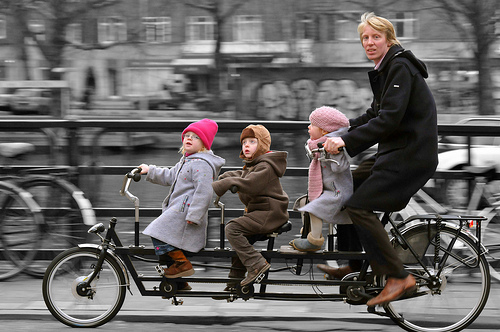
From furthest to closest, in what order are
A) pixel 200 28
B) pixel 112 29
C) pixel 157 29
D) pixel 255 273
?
pixel 112 29, pixel 157 29, pixel 200 28, pixel 255 273

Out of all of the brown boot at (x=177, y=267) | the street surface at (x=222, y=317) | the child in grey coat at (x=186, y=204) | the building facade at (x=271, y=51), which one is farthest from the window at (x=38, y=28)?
the brown boot at (x=177, y=267)

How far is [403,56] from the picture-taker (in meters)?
3.78

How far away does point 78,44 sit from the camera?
15.6 m

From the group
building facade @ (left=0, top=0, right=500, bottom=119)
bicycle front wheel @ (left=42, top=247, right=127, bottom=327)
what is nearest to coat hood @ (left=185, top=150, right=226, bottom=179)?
bicycle front wheel @ (left=42, top=247, right=127, bottom=327)

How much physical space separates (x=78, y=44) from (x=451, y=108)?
875 centimetres

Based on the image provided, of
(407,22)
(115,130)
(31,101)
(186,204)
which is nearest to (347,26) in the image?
(407,22)

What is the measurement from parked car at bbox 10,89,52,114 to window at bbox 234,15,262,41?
719cm

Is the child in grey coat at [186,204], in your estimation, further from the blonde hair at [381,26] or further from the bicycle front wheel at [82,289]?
the blonde hair at [381,26]

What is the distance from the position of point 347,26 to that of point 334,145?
30.3 ft

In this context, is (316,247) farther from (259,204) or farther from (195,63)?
(195,63)

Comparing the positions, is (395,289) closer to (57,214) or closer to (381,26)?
(381,26)

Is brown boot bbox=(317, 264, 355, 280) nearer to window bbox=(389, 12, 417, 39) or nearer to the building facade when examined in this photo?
window bbox=(389, 12, 417, 39)

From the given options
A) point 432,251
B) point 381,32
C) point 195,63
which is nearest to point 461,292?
point 432,251

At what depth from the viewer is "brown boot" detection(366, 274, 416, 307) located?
3.90 metres
